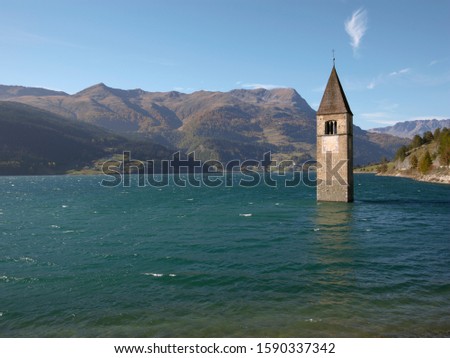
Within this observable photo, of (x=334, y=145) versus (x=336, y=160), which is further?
(x=334, y=145)

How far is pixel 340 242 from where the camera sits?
3538 centimetres

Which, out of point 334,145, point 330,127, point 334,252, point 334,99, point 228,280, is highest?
point 334,99

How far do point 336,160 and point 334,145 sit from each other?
2627 millimetres

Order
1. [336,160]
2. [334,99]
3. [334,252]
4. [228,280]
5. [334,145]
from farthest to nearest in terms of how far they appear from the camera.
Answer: [334,99] → [334,145] → [336,160] → [334,252] → [228,280]

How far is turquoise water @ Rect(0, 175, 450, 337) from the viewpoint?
17406 millimetres

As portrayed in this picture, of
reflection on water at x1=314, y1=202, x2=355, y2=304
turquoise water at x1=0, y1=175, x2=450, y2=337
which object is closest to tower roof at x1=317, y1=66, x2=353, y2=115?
reflection on water at x1=314, y1=202, x2=355, y2=304

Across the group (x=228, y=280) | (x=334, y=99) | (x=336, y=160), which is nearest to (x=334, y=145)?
(x=336, y=160)

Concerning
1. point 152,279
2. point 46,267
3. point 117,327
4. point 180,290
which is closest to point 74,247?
point 46,267

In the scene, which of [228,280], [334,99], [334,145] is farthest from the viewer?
[334,99]

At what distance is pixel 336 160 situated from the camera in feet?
206

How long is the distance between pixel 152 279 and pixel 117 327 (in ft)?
23.8

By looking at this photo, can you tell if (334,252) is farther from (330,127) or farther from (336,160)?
(330,127)
